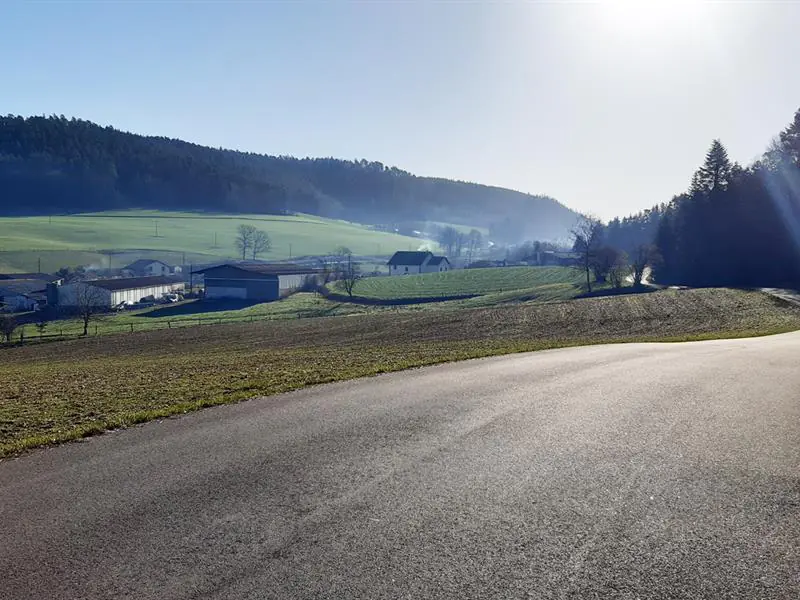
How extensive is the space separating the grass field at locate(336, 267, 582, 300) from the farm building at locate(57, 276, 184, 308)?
3013 cm

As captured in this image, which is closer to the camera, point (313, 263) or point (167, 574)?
point (167, 574)

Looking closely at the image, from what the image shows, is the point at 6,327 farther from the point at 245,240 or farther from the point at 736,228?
the point at 245,240

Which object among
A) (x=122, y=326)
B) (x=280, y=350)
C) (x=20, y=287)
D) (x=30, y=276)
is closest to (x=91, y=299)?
(x=122, y=326)

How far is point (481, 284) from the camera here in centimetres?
9594

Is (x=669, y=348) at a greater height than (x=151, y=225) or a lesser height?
lesser

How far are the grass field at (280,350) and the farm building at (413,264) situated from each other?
84758 mm

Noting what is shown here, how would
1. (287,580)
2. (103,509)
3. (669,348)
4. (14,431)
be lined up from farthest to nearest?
(669,348)
(14,431)
(103,509)
(287,580)

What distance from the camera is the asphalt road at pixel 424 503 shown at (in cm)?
568

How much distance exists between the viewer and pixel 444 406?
1219cm

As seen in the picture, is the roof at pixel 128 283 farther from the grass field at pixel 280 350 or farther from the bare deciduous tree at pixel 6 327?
the grass field at pixel 280 350

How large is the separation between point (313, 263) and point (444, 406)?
455 ft

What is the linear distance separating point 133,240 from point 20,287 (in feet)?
219

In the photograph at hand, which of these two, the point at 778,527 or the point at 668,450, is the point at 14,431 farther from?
the point at 778,527

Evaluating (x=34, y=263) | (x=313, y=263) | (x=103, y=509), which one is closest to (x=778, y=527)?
(x=103, y=509)
